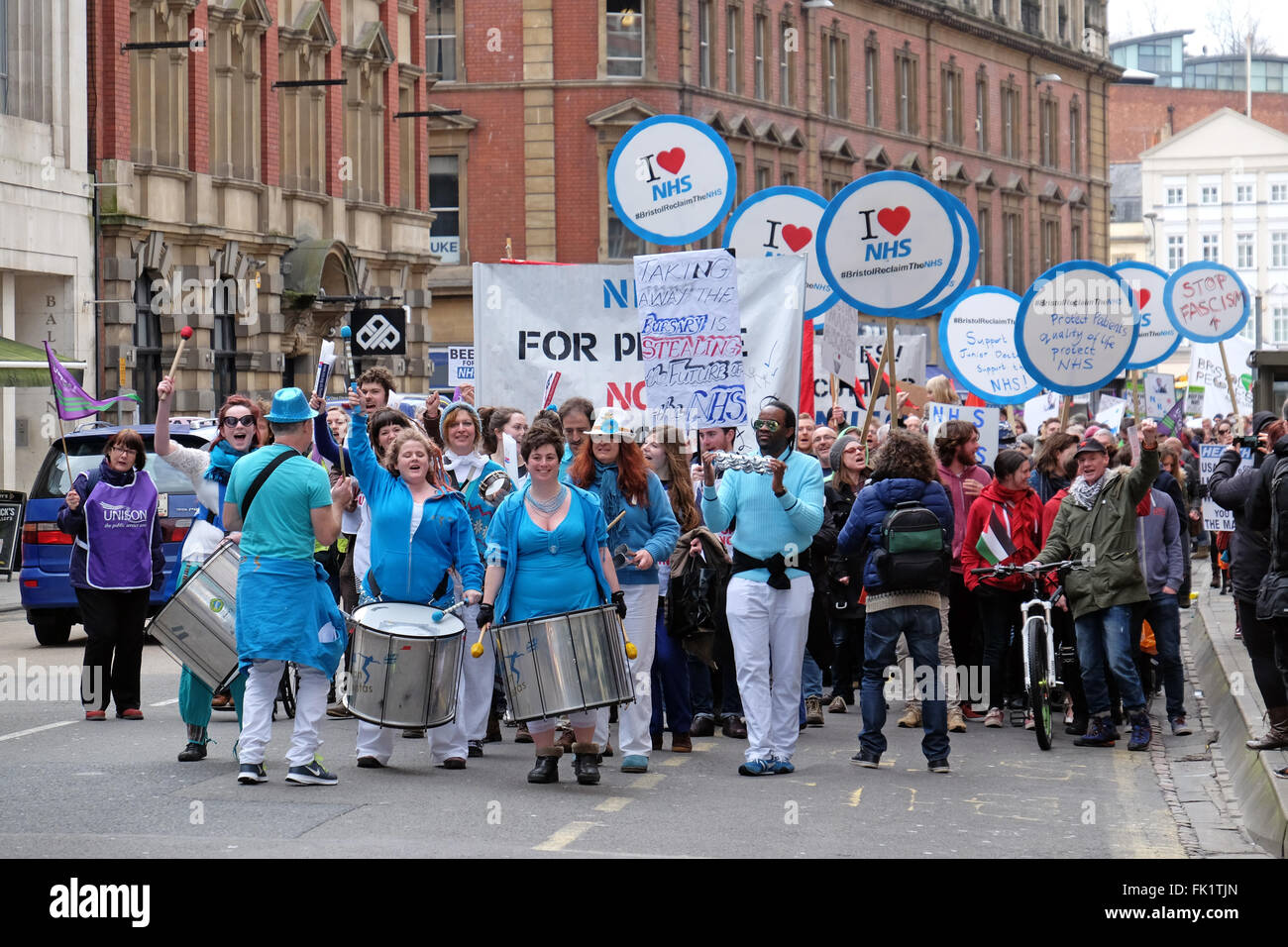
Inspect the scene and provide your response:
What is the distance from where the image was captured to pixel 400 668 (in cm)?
1004

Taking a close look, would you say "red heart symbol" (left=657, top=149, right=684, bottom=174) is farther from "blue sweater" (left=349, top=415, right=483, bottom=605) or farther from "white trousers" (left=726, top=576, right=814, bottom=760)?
"blue sweater" (left=349, top=415, right=483, bottom=605)

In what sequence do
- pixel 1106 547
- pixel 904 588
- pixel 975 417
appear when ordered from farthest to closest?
pixel 975 417
pixel 1106 547
pixel 904 588

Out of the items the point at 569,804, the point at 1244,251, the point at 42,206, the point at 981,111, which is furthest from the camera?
the point at 1244,251

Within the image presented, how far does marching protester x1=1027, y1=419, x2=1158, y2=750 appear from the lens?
1217 centimetres

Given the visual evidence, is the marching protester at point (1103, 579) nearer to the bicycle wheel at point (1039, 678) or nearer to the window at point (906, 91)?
the bicycle wheel at point (1039, 678)

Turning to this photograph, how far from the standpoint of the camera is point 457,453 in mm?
11969

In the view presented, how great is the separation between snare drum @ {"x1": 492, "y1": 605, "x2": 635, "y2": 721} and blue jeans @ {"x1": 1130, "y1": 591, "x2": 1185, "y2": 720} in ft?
14.0

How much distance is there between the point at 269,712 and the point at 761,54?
43950 millimetres

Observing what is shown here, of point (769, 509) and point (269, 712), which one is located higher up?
point (769, 509)

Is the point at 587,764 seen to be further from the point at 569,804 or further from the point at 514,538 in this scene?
the point at 514,538

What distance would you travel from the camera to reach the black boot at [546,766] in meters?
10.3

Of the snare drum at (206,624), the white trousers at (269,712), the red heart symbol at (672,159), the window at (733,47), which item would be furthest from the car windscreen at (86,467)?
the window at (733,47)

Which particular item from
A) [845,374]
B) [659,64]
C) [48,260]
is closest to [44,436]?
[48,260]

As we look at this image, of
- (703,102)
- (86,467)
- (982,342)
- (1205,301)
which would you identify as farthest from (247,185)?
(703,102)
